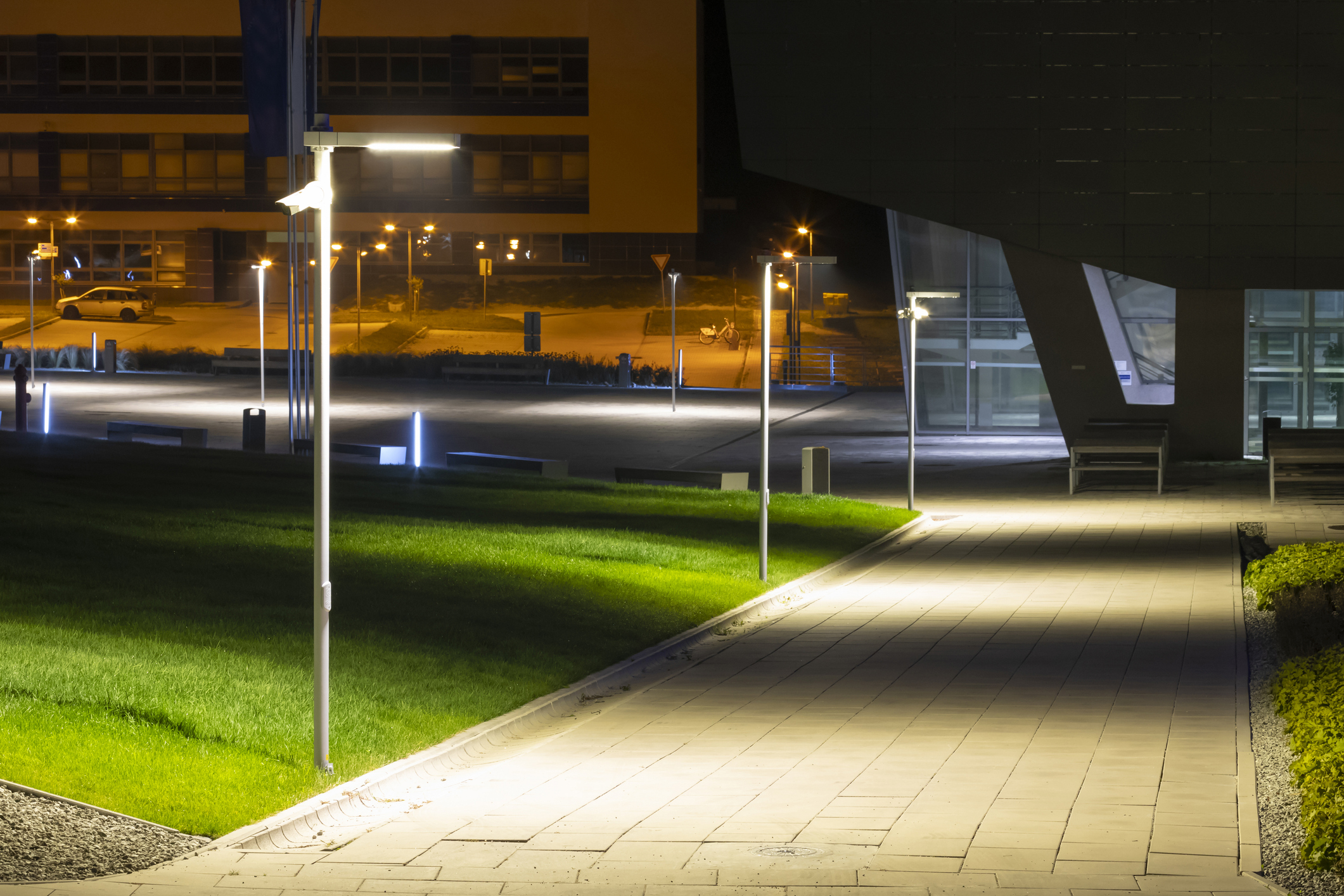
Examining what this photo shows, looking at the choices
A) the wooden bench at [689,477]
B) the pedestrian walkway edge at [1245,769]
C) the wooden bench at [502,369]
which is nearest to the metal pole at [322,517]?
the pedestrian walkway edge at [1245,769]

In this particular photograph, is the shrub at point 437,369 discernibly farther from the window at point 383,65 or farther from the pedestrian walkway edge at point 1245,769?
the pedestrian walkway edge at point 1245,769

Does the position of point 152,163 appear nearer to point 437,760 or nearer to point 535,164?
point 535,164

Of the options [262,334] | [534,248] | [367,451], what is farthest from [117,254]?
[367,451]

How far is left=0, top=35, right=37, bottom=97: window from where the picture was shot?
85.2 m

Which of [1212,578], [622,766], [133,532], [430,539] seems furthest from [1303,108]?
[622,766]

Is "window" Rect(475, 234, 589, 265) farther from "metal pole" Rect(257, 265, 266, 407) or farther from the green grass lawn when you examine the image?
the green grass lawn

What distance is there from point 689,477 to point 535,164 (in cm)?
5868

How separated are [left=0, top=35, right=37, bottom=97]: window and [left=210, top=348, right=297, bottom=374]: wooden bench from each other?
99.7 feet

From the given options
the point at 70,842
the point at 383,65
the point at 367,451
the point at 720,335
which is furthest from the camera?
the point at 383,65

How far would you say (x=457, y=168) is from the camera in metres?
85.6

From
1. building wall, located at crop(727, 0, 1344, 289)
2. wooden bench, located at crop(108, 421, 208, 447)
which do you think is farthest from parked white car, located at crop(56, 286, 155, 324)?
building wall, located at crop(727, 0, 1344, 289)

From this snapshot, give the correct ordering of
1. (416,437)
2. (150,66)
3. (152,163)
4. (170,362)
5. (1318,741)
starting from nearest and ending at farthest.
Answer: (1318,741)
(416,437)
(170,362)
(150,66)
(152,163)

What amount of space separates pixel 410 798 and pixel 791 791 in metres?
2.19

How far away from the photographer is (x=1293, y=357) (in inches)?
1455
